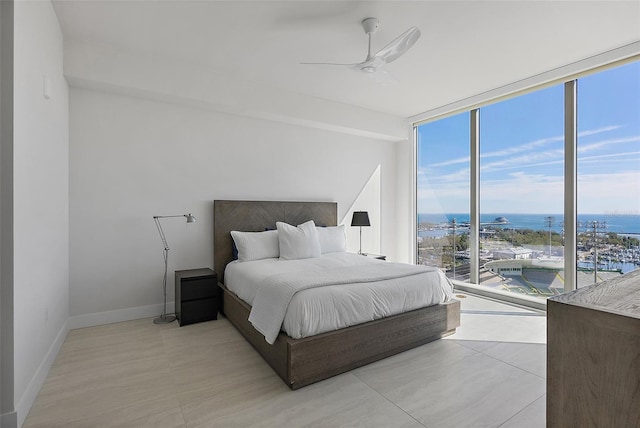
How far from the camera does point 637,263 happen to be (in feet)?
10.8

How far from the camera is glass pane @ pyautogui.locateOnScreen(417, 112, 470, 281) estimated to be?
4906mm

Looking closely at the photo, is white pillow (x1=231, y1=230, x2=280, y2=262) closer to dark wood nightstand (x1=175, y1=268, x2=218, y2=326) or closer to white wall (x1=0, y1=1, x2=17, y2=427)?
dark wood nightstand (x1=175, y1=268, x2=218, y2=326)

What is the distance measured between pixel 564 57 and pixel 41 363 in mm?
5386

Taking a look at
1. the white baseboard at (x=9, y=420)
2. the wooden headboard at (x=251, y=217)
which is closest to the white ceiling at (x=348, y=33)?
the wooden headboard at (x=251, y=217)

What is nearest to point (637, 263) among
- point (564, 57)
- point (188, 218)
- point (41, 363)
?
point (564, 57)

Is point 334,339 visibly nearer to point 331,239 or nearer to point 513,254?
point 331,239

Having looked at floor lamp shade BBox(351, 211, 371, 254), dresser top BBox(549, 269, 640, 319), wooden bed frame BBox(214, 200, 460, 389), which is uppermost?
floor lamp shade BBox(351, 211, 371, 254)

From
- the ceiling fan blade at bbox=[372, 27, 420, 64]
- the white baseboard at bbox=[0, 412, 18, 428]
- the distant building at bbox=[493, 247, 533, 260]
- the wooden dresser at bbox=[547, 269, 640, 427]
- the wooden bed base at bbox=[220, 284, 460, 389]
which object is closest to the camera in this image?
the wooden dresser at bbox=[547, 269, 640, 427]

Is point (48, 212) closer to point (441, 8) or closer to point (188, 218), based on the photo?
point (188, 218)

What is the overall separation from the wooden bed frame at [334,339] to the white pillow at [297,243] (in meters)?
0.76

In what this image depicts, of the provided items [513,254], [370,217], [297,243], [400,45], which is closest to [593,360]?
[400,45]

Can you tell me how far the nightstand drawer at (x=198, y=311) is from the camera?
3432mm

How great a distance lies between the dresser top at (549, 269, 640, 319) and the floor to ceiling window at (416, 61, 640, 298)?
3054 mm

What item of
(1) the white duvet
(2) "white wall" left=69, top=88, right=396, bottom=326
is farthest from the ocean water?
(2) "white wall" left=69, top=88, right=396, bottom=326
